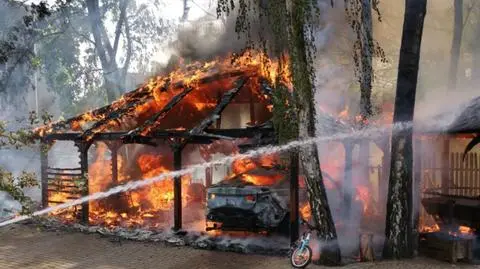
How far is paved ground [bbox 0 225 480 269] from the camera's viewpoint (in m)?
11.6

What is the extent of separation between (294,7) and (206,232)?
7.27 meters

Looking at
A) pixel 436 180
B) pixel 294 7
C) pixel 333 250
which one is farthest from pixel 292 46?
pixel 436 180

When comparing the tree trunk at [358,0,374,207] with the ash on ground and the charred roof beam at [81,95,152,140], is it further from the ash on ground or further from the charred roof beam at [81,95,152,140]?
the charred roof beam at [81,95,152,140]

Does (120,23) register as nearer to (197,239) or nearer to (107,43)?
(107,43)

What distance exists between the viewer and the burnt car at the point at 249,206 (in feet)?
42.4

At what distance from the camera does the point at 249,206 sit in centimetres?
1289


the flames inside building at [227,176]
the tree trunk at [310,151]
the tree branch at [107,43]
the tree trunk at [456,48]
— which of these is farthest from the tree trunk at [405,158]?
the tree branch at [107,43]

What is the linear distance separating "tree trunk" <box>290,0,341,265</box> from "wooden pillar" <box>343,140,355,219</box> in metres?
5.00

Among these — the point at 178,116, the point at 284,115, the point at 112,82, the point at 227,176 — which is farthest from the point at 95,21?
the point at 284,115

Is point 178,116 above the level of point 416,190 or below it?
above

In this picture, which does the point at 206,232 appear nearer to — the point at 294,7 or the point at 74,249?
the point at 74,249

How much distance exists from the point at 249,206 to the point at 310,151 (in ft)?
8.89

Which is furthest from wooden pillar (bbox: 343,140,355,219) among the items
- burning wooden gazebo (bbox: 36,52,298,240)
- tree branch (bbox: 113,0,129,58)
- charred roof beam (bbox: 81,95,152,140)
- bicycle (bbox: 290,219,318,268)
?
tree branch (bbox: 113,0,129,58)

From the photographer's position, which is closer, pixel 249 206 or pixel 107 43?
pixel 249 206
